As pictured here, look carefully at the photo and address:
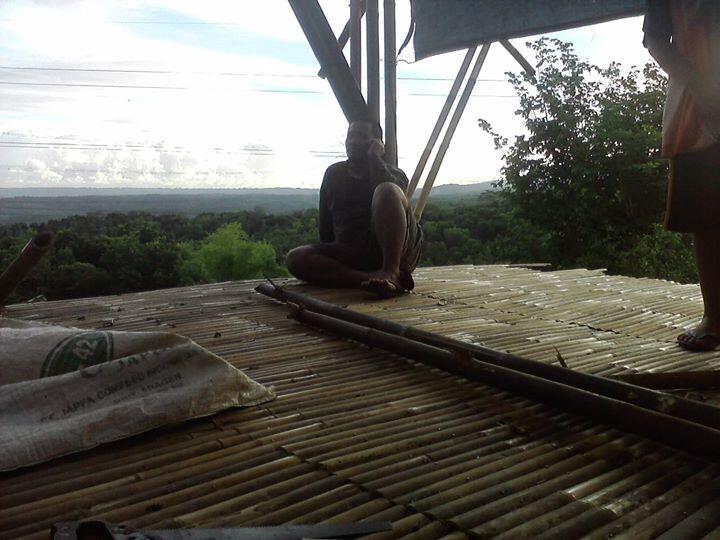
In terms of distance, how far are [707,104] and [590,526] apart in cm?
127

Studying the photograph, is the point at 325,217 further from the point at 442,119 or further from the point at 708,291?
the point at 442,119

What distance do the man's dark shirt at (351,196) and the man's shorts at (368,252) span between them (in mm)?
28

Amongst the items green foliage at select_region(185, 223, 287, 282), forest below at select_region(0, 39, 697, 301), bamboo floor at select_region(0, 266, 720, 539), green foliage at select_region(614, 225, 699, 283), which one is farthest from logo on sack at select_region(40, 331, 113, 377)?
green foliage at select_region(185, 223, 287, 282)

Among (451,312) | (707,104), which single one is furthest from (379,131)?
(707,104)

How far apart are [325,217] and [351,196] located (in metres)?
0.20

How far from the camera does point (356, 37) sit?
469 centimetres

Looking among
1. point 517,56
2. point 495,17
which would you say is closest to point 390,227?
point 495,17

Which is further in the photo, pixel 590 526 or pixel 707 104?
pixel 707 104

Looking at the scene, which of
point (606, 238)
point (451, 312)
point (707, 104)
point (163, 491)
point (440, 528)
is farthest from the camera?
point (606, 238)

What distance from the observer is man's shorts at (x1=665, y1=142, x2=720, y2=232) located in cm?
172

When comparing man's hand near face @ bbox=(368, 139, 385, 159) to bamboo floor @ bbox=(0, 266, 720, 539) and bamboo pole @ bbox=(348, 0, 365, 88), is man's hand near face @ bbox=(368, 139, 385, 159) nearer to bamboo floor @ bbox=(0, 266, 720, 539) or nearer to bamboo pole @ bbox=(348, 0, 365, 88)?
bamboo floor @ bbox=(0, 266, 720, 539)

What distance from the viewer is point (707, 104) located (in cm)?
166

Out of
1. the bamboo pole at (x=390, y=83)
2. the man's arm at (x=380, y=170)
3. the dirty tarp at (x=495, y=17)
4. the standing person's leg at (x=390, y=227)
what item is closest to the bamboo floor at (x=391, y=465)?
the standing person's leg at (x=390, y=227)

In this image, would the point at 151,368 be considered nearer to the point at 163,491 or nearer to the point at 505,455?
the point at 163,491
